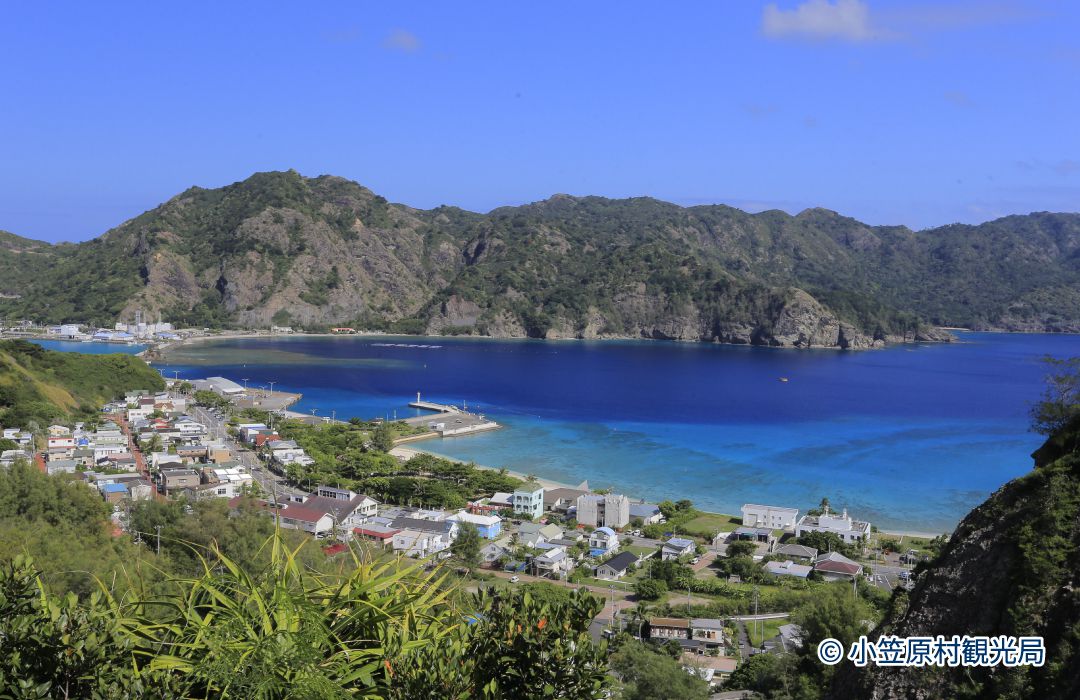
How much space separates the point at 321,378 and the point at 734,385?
3265 cm

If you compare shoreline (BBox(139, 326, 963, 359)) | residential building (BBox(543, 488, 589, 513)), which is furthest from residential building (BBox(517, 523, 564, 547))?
shoreline (BBox(139, 326, 963, 359))

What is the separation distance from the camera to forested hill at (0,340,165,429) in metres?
32.1

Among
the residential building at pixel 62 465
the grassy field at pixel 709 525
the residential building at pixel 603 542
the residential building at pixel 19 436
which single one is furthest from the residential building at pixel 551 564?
the residential building at pixel 19 436

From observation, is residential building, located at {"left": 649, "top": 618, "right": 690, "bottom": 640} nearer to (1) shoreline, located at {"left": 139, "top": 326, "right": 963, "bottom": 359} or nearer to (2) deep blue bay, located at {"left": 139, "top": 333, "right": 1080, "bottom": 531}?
(2) deep blue bay, located at {"left": 139, "top": 333, "right": 1080, "bottom": 531}

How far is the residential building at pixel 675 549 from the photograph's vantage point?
21188 millimetres

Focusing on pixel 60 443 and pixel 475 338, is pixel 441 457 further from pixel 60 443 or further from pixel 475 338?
pixel 475 338

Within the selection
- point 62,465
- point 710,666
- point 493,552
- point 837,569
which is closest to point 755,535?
point 837,569

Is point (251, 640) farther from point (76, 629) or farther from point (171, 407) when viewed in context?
point (171, 407)

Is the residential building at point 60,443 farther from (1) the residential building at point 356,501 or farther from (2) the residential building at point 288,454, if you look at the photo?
(1) the residential building at point 356,501

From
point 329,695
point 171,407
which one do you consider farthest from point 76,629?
point 171,407

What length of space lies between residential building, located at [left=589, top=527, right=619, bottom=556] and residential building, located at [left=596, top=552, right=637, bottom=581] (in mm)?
878

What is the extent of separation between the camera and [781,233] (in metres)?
178

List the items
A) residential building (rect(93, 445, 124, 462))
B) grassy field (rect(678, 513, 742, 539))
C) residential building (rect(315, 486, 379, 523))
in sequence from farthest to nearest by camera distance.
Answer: residential building (rect(93, 445, 124, 462)), grassy field (rect(678, 513, 742, 539)), residential building (rect(315, 486, 379, 523))

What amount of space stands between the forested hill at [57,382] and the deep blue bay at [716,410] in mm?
10643
